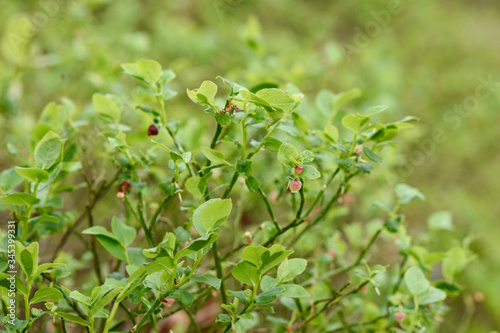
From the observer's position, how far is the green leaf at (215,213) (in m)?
0.47

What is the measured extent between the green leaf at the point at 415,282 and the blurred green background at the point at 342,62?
645 millimetres

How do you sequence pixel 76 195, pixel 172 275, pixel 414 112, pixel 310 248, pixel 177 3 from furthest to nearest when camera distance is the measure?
pixel 177 3, pixel 414 112, pixel 76 195, pixel 310 248, pixel 172 275

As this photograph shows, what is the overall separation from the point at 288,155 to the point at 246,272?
144 millimetres

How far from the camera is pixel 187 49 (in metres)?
2.02

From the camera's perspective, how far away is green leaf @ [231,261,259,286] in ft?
1.67

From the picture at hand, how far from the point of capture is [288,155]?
1.69ft

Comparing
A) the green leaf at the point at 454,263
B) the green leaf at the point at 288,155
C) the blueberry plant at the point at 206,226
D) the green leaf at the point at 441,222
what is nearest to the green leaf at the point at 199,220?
the blueberry plant at the point at 206,226

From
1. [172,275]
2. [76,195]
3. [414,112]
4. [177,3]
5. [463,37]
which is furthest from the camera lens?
[463,37]

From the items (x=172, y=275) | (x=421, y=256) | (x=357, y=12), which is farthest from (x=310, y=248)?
(x=357, y=12)

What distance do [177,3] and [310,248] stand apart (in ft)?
8.20

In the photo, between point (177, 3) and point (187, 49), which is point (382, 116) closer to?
point (187, 49)

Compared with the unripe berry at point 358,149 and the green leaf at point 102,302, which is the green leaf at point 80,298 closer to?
the green leaf at point 102,302

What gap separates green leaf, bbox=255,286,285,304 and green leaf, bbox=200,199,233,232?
4.1 inches

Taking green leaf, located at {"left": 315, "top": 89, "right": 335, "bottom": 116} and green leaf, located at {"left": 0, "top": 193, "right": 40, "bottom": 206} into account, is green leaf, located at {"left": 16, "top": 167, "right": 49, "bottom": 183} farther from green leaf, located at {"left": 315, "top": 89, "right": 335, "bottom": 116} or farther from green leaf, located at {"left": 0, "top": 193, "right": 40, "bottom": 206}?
green leaf, located at {"left": 315, "top": 89, "right": 335, "bottom": 116}
